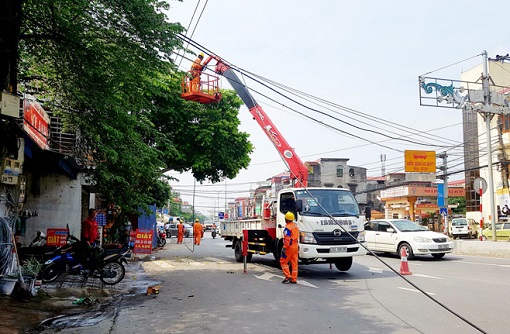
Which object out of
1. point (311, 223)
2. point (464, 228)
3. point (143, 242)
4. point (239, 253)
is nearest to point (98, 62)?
point (311, 223)

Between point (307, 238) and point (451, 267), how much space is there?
5.14 meters

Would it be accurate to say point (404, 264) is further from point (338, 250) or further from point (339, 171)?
point (339, 171)

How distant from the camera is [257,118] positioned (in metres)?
16.2

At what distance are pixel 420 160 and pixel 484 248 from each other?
11.1 meters

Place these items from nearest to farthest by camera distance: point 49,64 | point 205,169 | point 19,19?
1. point 19,19
2. point 49,64
3. point 205,169

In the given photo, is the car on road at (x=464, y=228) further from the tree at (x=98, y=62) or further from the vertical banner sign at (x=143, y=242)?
the tree at (x=98, y=62)

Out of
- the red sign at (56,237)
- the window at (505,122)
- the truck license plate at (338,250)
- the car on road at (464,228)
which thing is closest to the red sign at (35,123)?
the red sign at (56,237)

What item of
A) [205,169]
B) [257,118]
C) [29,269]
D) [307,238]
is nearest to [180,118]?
[205,169]

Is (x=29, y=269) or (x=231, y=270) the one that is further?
(x=231, y=270)

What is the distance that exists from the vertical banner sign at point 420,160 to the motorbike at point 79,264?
22.7m

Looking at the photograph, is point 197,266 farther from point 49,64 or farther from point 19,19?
point 19,19

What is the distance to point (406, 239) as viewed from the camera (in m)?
16.2

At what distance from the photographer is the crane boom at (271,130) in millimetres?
15156

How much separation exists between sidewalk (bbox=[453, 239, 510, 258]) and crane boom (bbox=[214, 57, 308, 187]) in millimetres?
9194
